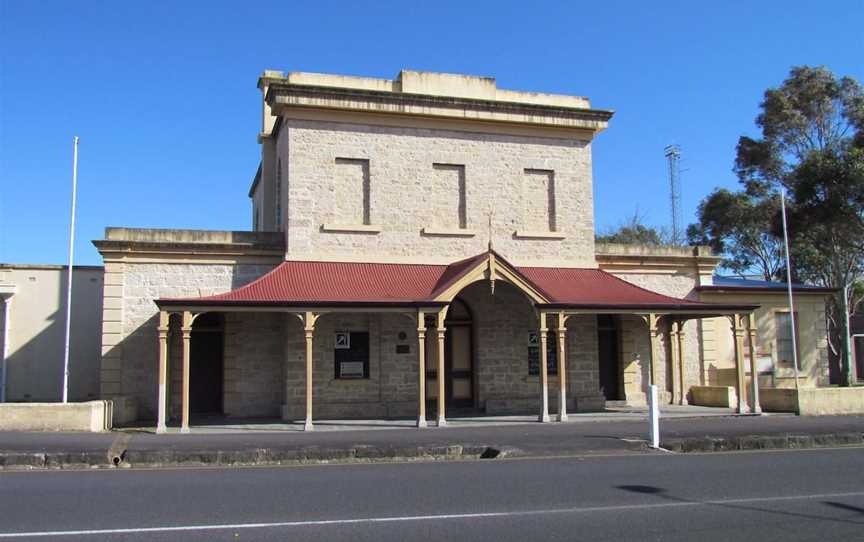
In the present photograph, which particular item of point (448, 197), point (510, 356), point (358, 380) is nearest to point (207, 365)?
point (358, 380)

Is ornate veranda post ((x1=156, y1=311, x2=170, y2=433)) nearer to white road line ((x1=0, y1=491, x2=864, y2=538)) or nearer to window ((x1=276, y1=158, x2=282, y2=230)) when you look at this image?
window ((x1=276, y1=158, x2=282, y2=230))

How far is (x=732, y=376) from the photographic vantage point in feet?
73.7

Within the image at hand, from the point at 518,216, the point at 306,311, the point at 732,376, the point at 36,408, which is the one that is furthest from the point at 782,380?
the point at 36,408

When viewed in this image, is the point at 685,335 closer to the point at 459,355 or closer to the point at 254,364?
the point at 459,355

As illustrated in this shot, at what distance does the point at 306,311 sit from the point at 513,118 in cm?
832

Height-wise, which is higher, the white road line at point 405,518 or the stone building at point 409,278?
the stone building at point 409,278

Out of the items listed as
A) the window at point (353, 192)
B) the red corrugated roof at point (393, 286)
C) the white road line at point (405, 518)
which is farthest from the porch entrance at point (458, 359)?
the white road line at point (405, 518)

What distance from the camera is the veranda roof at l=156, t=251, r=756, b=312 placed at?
1667 cm

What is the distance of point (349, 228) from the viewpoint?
63.9 ft

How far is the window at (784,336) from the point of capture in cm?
2372

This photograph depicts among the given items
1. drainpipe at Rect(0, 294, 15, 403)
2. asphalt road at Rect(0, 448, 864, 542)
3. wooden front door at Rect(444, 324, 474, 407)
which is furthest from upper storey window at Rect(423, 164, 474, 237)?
drainpipe at Rect(0, 294, 15, 403)

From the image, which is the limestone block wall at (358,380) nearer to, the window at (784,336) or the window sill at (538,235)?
the window sill at (538,235)

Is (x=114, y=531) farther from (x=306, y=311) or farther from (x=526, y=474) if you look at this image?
(x=306, y=311)

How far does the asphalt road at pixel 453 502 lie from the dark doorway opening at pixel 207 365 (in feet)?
28.7
